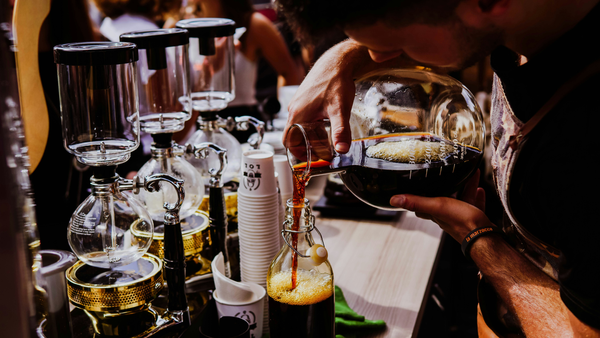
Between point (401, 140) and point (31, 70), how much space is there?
2.74ft

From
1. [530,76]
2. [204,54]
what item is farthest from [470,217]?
[204,54]

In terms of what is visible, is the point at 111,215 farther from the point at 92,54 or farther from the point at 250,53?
the point at 250,53

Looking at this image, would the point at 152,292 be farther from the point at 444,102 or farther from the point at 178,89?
the point at 444,102

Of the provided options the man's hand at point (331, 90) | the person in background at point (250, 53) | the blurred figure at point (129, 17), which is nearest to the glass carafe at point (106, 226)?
the man's hand at point (331, 90)

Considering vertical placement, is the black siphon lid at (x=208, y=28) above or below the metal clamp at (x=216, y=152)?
above

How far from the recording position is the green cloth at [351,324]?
1164mm

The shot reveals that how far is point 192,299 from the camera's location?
4.10ft

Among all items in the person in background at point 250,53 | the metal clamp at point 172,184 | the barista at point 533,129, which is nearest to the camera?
the barista at point 533,129

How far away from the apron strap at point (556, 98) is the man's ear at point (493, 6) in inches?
6.7

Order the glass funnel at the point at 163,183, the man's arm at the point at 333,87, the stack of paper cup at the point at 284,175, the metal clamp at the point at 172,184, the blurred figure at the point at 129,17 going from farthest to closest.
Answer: the blurred figure at the point at 129,17, the stack of paper cup at the point at 284,175, the glass funnel at the point at 163,183, the man's arm at the point at 333,87, the metal clamp at the point at 172,184

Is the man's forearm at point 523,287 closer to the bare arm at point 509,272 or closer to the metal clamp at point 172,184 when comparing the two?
the bare arm at point 509,272

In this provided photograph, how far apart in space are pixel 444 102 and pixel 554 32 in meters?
0.25

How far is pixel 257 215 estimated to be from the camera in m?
1.16

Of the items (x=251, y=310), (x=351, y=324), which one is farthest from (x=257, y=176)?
(x=351, y=324)
